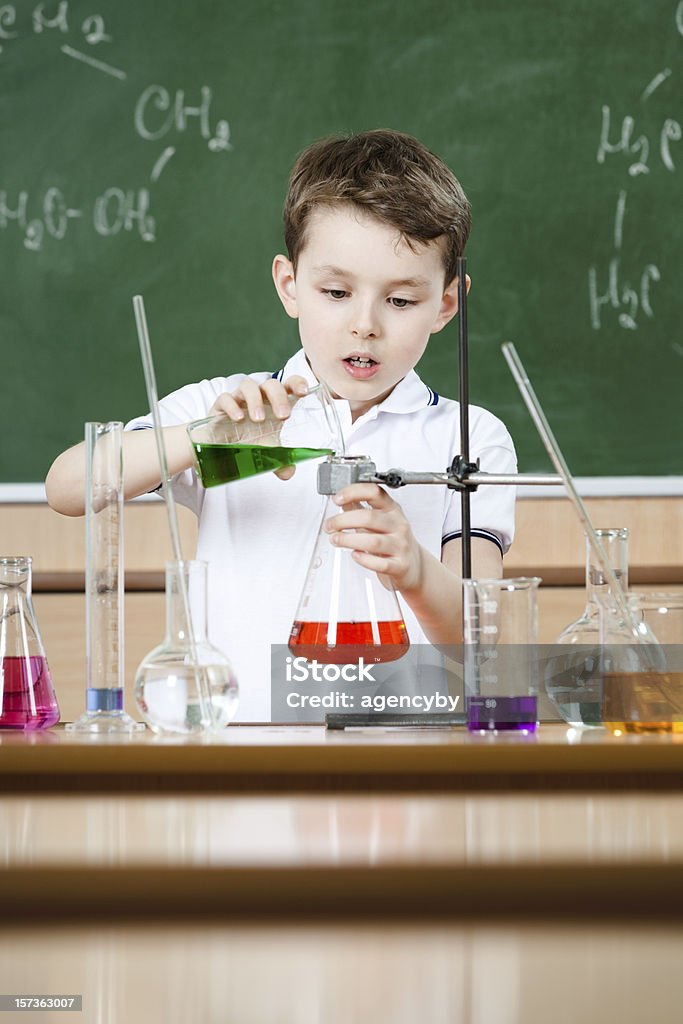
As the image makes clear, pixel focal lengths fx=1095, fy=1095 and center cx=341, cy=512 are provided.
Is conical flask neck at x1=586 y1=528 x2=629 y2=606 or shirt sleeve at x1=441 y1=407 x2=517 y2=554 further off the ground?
shirt sleeve at x1=441 y1=407 x2=517 y2=554

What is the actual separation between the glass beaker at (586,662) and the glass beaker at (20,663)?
342 mm

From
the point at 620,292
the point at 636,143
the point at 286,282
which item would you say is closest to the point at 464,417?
the point at 286,282

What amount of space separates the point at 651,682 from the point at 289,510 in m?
0.68

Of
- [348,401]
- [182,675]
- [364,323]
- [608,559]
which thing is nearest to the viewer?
[182,675]

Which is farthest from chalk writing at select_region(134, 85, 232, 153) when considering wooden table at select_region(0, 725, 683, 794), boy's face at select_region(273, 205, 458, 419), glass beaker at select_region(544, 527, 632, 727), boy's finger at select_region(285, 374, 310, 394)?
wooden table at select_region(0, 725, 683, 794)

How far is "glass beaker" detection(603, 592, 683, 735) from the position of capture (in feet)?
2.19

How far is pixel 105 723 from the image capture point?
2.24ft

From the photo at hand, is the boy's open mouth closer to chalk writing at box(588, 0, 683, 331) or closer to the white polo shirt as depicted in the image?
the white polo shirt

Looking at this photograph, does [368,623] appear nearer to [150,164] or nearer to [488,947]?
[488,947]

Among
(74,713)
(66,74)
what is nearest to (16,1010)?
(74,713)

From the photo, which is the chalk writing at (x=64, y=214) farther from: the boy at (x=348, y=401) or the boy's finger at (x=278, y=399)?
the boy's finger at (x=278, y=399)

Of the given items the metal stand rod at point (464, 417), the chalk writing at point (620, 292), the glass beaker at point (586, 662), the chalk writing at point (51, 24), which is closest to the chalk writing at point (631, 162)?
the chalk writing at point (620, 292)

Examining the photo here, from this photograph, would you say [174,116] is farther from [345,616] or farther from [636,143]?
[345,616]

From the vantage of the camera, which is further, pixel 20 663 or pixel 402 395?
pixel 402 395
